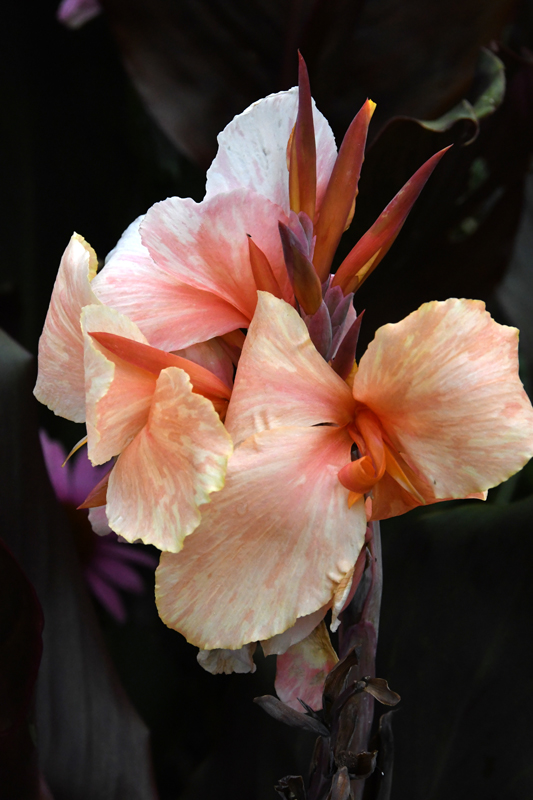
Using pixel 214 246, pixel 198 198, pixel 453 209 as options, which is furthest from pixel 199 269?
pixel 198 198

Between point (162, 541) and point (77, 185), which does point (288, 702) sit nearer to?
point (162, 541)

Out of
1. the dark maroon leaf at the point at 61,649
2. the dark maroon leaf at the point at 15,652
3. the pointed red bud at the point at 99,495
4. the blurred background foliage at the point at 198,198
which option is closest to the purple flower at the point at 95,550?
the blurred background foliage at the point at 198,198

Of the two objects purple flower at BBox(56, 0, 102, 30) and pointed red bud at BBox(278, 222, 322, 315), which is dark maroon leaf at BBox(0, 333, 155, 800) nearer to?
pointed red bud at BBox(278, 222, 322, 315)

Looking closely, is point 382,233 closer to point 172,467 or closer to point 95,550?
point 172,467

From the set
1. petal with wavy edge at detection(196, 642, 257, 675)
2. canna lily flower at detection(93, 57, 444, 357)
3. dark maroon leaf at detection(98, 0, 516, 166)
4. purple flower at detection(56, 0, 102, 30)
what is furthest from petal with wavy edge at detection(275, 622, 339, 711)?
purple flower at detection(56, 0, 102, 30)

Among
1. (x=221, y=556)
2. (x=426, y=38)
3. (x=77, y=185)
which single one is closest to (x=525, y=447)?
(x=221, y=556)

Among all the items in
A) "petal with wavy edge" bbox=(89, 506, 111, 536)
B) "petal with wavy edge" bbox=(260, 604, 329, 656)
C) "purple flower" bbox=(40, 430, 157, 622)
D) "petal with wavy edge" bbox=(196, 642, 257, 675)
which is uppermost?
"petal with wavy edge" bbox=(89, 506, 111, 536)

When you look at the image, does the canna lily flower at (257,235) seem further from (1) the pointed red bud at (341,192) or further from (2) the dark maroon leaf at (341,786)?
(2) the dark maroon leaf at (341,786)
